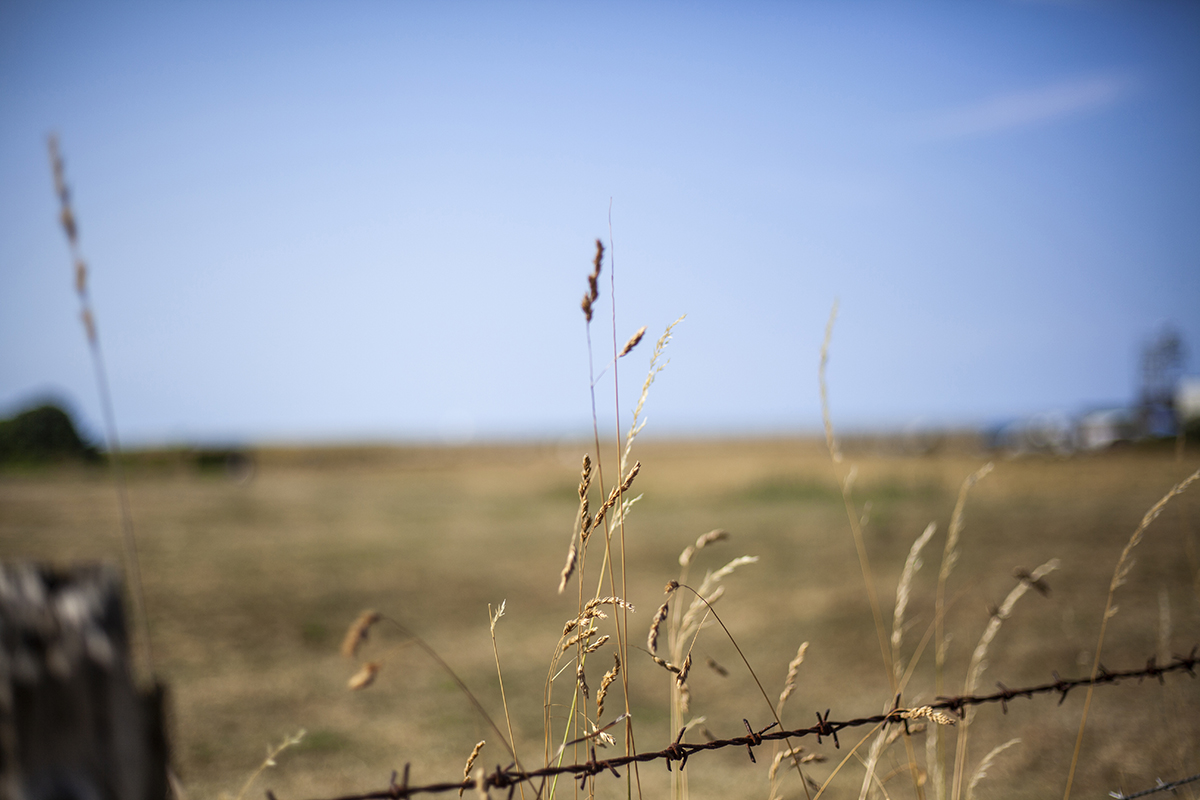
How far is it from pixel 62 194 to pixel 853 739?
4.61 m

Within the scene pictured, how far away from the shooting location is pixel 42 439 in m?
17.3

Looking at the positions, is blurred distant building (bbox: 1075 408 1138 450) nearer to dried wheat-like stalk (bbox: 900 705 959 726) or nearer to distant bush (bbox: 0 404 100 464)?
dried wheat-like stalk (bbox: 900 705 959 726)

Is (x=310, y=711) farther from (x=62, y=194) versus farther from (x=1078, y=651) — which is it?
(x=1078, y=651)

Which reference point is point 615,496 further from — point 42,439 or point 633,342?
point 42,439

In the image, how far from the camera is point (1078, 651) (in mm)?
5324

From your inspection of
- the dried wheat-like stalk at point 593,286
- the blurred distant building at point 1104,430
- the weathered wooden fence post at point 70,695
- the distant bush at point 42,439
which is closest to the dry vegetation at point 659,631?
the dried wheat-like stalk at point 593,286

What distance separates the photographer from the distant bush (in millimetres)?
17234

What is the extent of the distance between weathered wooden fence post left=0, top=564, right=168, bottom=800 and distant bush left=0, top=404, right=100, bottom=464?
63.1ft

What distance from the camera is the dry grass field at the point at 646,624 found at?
395 cm

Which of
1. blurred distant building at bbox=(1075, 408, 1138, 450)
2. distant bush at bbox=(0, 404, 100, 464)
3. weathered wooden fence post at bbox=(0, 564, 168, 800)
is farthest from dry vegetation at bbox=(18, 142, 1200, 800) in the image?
blurred distant building at bbox=(1075, 408, 1138, 450)

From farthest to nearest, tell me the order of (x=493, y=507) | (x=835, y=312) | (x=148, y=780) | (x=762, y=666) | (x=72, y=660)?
1. (x=493, y=507)
2. (x=762, y=666)
3. (x=148, y=780)
4. (x=72, y=660)
5. (x=835, y=312)

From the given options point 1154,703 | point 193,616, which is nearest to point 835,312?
point 1154,703

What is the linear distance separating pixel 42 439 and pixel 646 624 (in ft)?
60.0

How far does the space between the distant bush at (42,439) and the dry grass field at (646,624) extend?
14.5ft
